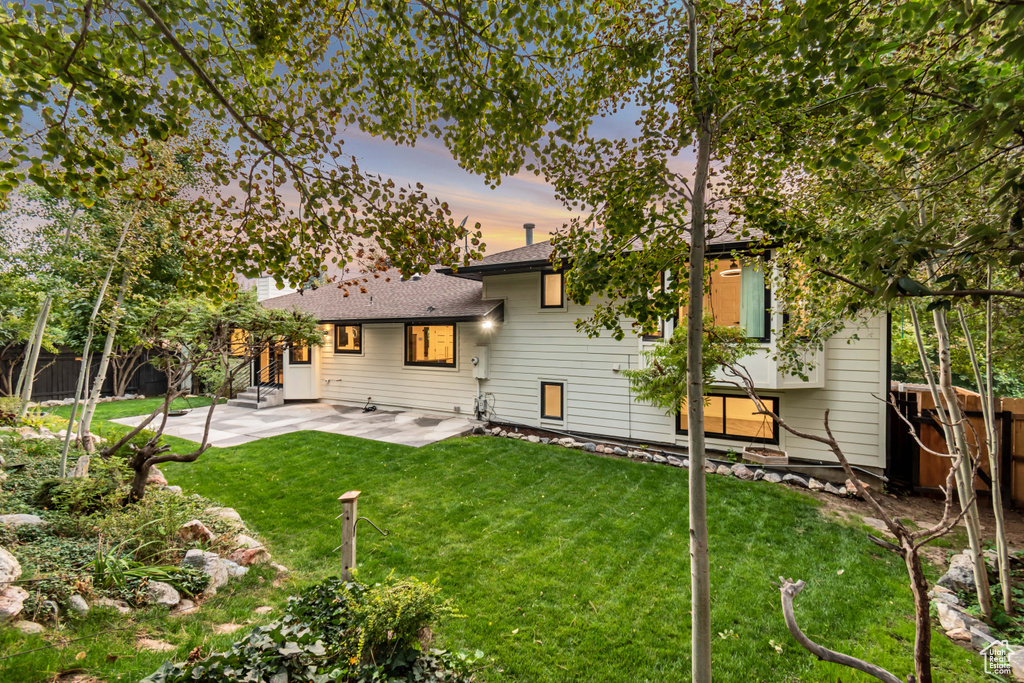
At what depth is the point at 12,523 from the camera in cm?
338

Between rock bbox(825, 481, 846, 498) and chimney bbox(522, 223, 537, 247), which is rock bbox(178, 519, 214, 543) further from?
chimney bbox(522, 223, 537, 247)

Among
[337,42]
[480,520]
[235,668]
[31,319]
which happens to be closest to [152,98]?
[337,42]

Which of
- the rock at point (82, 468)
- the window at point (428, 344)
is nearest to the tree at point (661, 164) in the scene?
the rock at point (82, 468)

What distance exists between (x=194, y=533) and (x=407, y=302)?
28.7 ft

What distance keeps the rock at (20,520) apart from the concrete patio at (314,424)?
4.85m

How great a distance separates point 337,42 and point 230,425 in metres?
10.2

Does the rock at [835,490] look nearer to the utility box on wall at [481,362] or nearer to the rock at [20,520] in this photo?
the utility box on wall at [481,362]

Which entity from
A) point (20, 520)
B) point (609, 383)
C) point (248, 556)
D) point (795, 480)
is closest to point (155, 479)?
point (20, 520)

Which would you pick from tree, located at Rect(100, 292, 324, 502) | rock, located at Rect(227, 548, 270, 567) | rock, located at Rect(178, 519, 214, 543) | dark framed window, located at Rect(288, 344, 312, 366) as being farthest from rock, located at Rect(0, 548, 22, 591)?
dark framed window, located at Rect(288, 344, 312, 366)

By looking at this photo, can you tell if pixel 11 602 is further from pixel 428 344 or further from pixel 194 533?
pixel 428 344

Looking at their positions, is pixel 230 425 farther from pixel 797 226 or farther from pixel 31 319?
pixel 797 226

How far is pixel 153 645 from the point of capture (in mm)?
2516

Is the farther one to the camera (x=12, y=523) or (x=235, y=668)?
(x=12, y=523)

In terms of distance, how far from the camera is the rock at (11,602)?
2362mm
